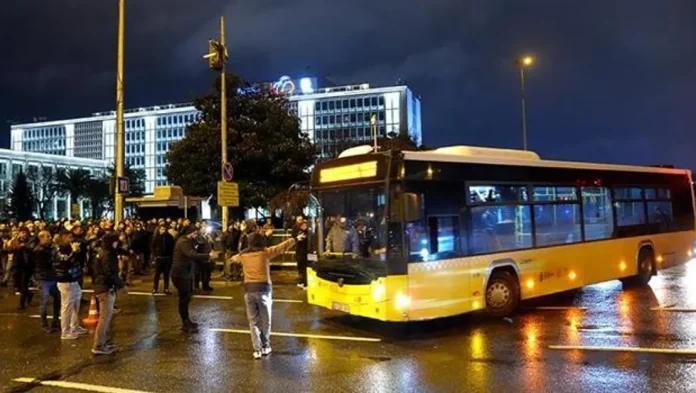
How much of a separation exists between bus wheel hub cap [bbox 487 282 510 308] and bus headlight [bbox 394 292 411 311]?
90.0 inches

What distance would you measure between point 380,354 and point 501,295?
3407mm

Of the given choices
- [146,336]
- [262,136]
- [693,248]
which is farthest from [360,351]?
[262,136]

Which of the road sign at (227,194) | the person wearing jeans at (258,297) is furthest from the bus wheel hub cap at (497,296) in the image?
the road sign at (227,194)

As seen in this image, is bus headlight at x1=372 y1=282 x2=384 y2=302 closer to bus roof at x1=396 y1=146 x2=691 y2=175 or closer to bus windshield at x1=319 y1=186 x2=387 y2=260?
bus windshield at x1=319 y1=186 x2=387 y2=260

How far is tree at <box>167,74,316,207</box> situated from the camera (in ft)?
99.3

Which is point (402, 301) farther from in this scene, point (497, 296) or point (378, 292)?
point (497, 296)

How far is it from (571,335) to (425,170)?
3.48 meters

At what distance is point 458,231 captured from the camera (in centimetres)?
1012

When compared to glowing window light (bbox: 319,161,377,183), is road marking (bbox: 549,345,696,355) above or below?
below

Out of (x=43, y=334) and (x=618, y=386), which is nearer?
(x=618, y=386)

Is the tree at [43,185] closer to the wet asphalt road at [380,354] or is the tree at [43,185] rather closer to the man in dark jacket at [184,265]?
the wet asphalt road at [380,354]

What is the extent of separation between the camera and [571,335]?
952 cm

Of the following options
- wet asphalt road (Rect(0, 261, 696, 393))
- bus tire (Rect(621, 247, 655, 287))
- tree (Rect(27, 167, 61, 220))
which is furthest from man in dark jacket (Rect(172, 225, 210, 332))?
tree (Rect(27, 167, 61, 220))

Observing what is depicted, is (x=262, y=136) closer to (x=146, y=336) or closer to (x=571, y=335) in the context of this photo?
(x=146, y=336)
